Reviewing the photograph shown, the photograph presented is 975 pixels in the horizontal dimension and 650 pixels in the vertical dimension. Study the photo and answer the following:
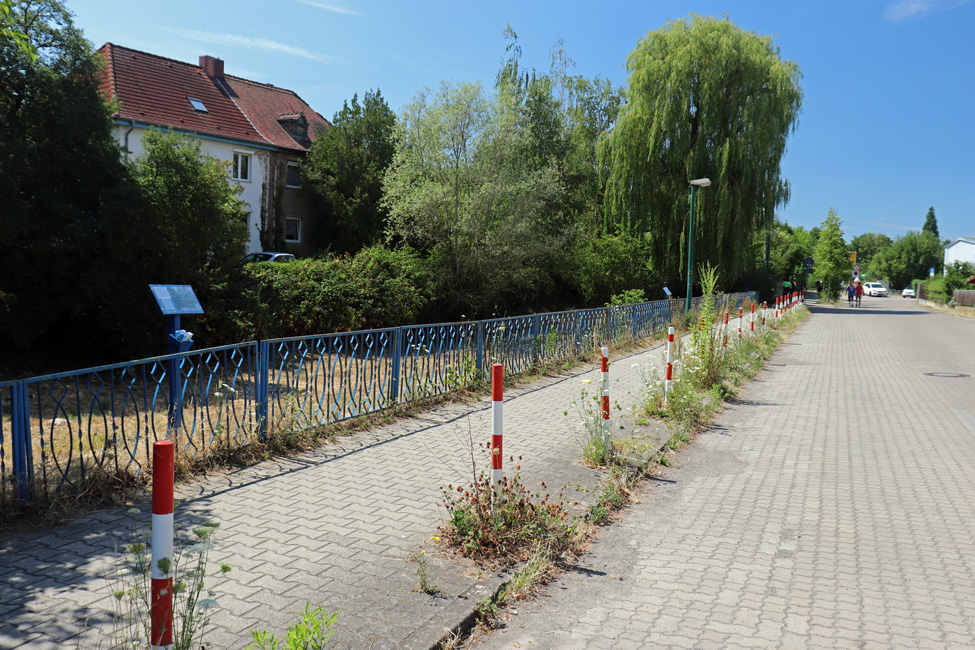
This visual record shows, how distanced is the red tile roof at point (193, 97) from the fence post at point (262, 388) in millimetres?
24643

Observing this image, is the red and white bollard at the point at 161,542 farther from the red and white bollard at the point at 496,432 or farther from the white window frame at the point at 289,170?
the white window frame at the point at 289,170

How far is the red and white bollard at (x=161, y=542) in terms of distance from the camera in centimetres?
234

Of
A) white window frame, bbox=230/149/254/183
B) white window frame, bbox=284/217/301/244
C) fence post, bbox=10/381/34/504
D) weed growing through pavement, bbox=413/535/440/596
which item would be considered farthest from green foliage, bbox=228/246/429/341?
white window frame, bbox=284/217/301/244

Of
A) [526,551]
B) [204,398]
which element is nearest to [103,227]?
[204,398]

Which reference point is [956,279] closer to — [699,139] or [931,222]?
[699,139]

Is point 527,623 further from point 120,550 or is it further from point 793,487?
point 793,487

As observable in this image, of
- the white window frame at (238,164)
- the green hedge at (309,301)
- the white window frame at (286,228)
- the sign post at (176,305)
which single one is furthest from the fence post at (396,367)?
the white window frame at (286,228)

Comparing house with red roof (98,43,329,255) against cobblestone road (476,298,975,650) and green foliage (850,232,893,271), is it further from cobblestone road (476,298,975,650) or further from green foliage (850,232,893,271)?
green foliage (850,232,893,271)

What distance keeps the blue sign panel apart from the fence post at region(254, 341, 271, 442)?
2164 mm

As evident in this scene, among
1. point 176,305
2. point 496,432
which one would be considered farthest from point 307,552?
point 176,305

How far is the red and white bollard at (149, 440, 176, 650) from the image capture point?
2.34m

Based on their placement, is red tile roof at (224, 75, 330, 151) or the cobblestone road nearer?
the cobblestone road

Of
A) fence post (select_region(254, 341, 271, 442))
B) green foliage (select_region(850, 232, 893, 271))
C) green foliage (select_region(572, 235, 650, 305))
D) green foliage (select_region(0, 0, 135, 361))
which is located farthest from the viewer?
green foliage (select_region(850, 232, 893, 271))

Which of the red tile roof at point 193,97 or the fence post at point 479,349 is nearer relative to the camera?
the fence post at point 479,349
